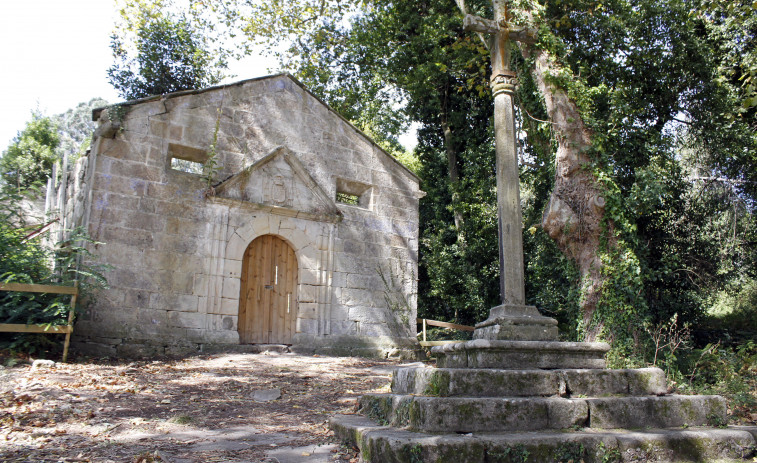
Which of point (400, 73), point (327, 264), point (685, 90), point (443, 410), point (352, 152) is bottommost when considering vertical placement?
point (443, 410)

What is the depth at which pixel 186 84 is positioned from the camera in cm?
1852

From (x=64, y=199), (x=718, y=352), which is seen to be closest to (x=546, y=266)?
(x=718, y=352)

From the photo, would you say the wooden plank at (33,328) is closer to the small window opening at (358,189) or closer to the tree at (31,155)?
the small window opening at (358,189)

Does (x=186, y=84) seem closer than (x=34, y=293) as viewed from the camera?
No

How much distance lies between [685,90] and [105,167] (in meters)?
12.2

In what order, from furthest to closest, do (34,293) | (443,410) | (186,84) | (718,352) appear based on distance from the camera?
(186,84) < (718,352) < (34,293) < (443,410)

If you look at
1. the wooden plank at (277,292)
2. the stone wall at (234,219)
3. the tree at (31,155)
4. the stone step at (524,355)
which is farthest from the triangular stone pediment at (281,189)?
the tree at (31,155)

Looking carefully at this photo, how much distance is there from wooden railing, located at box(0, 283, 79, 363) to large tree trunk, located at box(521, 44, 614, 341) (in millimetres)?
7915

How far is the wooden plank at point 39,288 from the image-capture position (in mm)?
6727

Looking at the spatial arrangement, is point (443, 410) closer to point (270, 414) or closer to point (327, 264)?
point (270, 414)

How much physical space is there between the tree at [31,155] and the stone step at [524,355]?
2484 cm

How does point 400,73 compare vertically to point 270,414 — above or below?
above

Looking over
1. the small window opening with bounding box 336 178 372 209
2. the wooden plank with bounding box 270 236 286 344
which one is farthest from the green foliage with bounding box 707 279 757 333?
the wooden plank with bounding box 270 236 286 344

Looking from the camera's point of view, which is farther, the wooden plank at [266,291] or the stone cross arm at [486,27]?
the wooden plank at [266,291]
